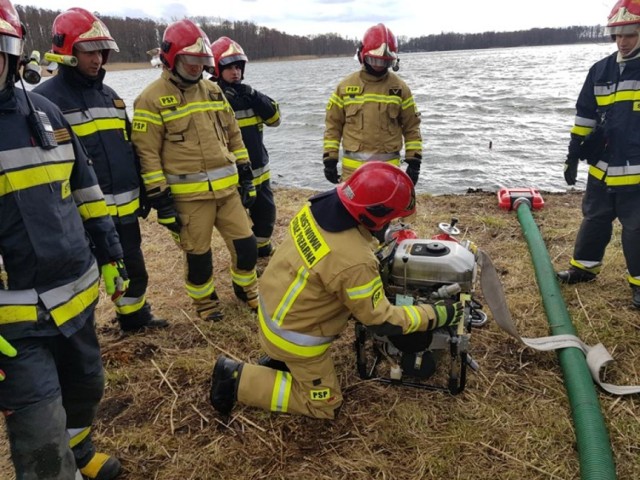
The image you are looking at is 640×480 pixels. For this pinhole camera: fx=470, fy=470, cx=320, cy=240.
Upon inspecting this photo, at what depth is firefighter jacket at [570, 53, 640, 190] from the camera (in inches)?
151

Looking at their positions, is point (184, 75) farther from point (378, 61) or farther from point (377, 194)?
point (377, 194)

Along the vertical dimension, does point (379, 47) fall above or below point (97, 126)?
above

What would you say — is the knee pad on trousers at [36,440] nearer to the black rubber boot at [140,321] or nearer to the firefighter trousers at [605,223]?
the black rubber boot at [140,321]

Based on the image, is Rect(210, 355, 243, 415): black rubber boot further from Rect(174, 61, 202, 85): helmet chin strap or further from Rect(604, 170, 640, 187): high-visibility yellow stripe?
Rect(604, 170, 640, 187): high-visibility yellow stripe

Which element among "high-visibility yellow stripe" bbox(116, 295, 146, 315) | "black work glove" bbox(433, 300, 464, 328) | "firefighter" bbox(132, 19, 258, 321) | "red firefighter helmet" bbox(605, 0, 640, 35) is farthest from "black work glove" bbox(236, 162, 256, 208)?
"red firefighter helmet" bbox(605, 0, 640, 35)

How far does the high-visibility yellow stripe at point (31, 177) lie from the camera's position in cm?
198

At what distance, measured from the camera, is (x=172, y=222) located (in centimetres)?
392

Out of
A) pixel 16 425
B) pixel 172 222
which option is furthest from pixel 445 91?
pixel 16 425

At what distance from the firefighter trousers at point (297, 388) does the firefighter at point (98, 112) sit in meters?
1.61

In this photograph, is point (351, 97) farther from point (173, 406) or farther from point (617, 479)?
A: point (617, 479)

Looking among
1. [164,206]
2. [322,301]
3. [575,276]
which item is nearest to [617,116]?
[575,276]

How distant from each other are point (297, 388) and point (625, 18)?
3.76m

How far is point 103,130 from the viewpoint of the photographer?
3525 millimetres

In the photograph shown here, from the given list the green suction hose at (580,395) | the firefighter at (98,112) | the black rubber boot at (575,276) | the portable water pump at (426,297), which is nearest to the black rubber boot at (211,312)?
the firefighter at (98,112)
